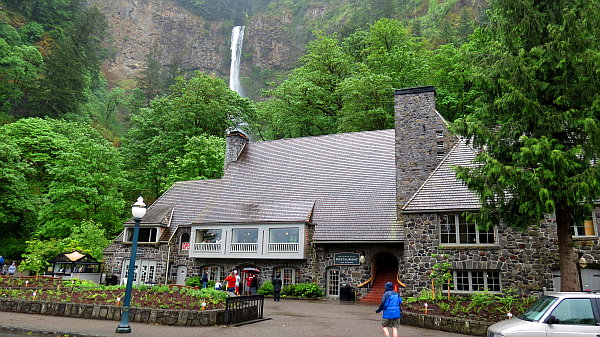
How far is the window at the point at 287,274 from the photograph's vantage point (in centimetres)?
2283

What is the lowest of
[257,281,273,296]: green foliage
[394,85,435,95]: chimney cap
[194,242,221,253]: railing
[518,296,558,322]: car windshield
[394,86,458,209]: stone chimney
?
[257,281,273,296]: green foliage

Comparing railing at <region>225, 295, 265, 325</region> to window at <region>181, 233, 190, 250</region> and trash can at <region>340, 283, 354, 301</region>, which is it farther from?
window at <region>181, 233, 190, 250</region>

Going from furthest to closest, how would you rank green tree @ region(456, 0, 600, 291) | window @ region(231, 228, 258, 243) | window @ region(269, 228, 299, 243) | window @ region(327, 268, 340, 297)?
window @ region(231, 228, 258, 243)
window @ region(269, 228, 299, 243)
window @ region(327, 268, 340, 297)
green tree @ region(456, 0, 600, 291)

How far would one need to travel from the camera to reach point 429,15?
58094 millimetres

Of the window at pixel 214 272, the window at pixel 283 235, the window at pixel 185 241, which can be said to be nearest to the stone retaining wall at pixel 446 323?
the window at pixel 283 235

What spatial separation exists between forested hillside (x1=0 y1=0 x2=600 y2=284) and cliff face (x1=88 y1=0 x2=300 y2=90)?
83.4 feet

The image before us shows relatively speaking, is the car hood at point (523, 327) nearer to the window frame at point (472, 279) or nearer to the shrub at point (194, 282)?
the window frame at point (472, 279)

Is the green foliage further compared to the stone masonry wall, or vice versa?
the green foliage

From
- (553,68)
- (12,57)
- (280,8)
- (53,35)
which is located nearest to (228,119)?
(12,57)

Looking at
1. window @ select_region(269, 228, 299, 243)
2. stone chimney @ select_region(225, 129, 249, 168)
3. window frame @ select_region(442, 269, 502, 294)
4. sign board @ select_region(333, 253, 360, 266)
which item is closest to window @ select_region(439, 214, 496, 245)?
window frame @ select_region(442, 269, 502, 294)

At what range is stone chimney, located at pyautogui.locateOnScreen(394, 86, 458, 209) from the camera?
69.1ft

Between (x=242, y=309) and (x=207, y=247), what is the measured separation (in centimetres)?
1276

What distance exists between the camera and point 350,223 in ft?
73.0

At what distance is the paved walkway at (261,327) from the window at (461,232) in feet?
16.2
